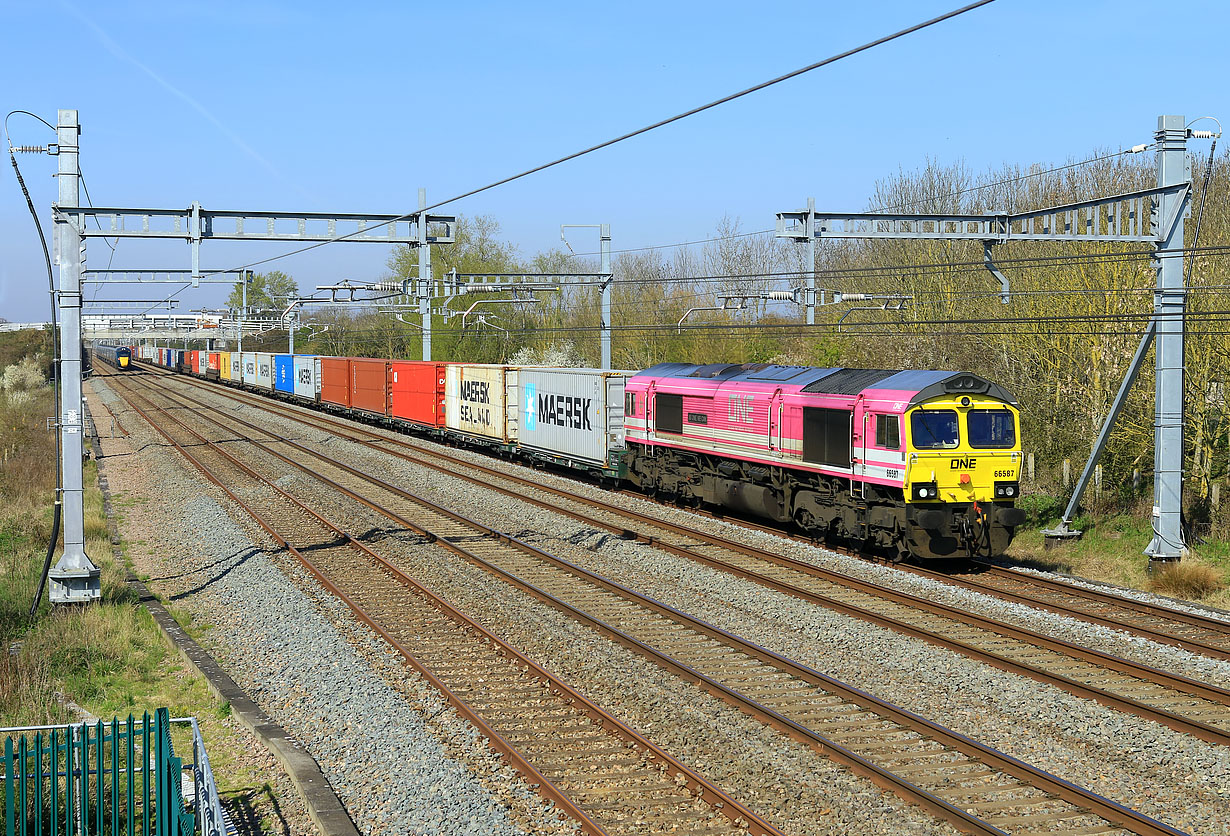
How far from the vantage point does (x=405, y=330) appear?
72250 millimetres

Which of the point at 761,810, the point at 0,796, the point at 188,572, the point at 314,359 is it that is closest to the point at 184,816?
the point at 0,796

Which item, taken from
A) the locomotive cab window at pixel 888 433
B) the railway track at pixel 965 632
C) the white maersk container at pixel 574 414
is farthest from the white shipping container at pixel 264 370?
the locomotive cab window at pixel 888 433

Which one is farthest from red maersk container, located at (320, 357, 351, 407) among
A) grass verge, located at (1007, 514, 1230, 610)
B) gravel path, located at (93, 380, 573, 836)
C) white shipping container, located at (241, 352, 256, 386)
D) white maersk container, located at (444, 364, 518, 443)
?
grass verge, located at (1007, 514, 1230, 610)

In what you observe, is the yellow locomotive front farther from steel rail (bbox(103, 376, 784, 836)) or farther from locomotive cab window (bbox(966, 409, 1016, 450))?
steel rail (bbox(103, 376, 784, 836))

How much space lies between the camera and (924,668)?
12328 millimetres

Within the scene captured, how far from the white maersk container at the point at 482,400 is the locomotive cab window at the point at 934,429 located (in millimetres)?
17396

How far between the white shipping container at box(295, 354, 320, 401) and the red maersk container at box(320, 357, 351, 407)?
964 millimetres

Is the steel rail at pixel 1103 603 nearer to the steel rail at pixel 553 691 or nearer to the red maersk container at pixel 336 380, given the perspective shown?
the steel rail at pixel 553 691

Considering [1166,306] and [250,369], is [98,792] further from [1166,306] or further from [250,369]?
[250,369]

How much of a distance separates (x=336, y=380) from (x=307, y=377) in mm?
6686

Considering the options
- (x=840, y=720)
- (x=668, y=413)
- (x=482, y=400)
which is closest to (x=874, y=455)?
(x=668, y=413)

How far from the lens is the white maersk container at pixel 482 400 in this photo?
3322cm

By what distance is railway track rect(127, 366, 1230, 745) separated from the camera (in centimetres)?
1116

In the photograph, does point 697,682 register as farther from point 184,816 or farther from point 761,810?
point 184,816
